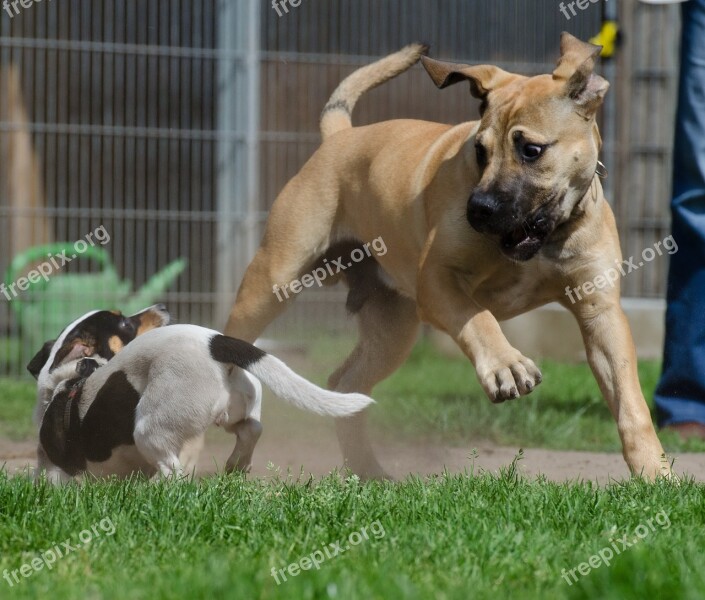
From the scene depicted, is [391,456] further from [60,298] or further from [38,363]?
[60,298]

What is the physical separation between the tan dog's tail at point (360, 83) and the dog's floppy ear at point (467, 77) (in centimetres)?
117

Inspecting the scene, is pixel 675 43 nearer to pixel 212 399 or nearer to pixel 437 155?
pixel 437 155

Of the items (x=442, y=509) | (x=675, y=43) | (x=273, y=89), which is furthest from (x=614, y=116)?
(x=442, y=509)

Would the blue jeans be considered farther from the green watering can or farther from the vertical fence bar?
the green watering can

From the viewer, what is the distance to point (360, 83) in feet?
19.8

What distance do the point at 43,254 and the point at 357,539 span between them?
18.5 feet

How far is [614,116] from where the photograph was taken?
9.34 metres

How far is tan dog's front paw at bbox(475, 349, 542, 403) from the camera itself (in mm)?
4059

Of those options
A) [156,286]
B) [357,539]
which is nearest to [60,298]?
[156,286]

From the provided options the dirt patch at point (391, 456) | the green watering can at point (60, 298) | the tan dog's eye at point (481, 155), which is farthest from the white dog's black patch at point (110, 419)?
the green watering can at point (60, 298)

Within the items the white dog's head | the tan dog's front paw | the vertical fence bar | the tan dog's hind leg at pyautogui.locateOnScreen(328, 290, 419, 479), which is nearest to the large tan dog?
the tan dog's front paw

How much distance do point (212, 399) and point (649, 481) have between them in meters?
1.58

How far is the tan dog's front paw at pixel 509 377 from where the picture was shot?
4.06 metres

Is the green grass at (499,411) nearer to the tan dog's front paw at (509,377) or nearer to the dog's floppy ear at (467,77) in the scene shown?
the tan dog's front paw at (509,377)
